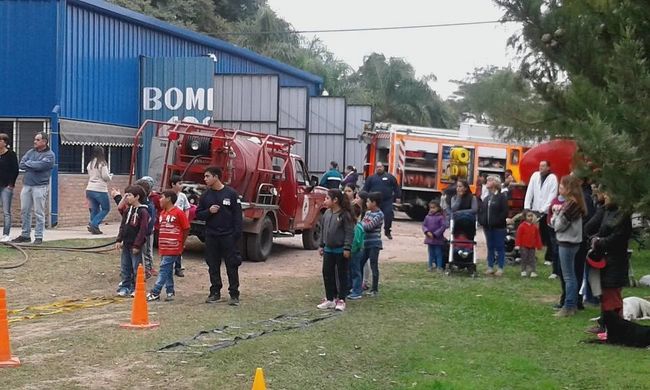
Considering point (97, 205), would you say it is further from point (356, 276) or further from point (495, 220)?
point (495, 220)

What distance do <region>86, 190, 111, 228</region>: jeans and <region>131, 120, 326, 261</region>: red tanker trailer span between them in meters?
2.27

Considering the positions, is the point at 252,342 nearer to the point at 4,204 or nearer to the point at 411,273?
the point at 411,273

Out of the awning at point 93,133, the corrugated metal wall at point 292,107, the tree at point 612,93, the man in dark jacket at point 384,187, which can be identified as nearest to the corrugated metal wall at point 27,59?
the awning at point 93,133

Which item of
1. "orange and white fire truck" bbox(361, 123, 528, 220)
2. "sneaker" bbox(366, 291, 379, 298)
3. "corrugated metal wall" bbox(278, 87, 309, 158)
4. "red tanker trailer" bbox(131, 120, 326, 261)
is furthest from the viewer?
"orange and white fire truck" bbox(361, 123, 528, 220)

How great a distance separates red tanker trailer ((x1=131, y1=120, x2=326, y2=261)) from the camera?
53.9ft

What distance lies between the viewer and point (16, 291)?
13.1 m

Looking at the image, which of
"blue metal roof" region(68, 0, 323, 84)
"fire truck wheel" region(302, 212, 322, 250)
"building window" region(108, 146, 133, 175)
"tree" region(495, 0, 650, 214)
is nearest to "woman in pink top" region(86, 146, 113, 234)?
"fire truck wheel" region(302, 212, 322, 250)

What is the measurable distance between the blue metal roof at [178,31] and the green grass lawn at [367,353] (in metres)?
11.7

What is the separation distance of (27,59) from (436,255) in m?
10.4

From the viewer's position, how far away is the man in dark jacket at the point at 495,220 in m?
16.0

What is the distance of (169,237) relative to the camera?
1230 cm

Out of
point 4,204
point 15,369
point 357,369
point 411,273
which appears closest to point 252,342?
point 357,369

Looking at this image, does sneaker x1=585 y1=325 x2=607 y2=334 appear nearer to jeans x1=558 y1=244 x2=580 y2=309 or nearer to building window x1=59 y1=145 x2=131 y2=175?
jeans x1=558 y1=244 x2=580 y2=309

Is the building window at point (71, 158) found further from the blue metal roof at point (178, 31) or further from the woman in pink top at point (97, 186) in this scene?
the blue metal roof at point (178, 31)
